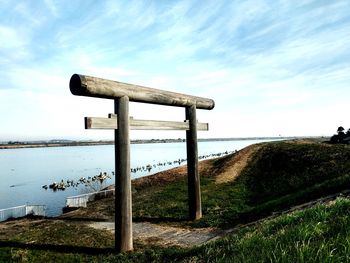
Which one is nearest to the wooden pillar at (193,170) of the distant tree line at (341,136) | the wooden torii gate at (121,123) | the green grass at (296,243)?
the wooden torii gate at (121,123)

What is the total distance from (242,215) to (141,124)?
5010 millimetres

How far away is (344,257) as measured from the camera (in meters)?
3.17

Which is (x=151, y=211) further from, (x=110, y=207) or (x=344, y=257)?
(x=344, y=257)

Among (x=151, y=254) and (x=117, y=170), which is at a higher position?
(x=117, y=170)

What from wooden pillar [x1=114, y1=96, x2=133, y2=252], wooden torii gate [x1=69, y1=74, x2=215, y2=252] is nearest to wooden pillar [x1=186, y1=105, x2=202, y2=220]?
wooden torii gate [x1=69, y1=74, x2=215, y2=252]

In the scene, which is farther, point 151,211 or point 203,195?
point 203,195

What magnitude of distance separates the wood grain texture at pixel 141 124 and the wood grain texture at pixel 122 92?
627 mm

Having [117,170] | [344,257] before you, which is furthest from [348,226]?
[117,170]

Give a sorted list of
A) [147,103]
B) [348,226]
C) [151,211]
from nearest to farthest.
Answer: [348,226], [147,103], [151,211]

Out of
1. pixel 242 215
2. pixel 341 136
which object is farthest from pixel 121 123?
pixel 341 136

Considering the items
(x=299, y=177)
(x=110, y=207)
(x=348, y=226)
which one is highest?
(x=348, y=226)

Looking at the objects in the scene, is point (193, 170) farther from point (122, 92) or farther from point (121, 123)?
point (122, 92)

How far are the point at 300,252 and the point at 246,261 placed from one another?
572 millimetres

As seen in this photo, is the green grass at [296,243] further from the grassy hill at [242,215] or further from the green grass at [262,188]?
the green grass at [262,188]
